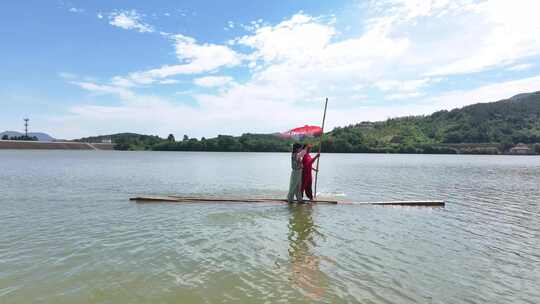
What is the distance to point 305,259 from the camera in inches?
369

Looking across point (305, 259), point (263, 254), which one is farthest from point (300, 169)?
point (305, 259)

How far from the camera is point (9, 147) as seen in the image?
160500 millimetres

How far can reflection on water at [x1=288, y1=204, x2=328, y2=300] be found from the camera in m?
7.50

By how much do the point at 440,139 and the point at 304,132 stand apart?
164065 millimetres

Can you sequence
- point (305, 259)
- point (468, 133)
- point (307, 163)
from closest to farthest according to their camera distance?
1. point (305, 259)
2. point (307, 163)
3. point (468, 133)

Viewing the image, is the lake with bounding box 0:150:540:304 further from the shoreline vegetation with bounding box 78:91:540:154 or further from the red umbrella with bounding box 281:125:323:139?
the shoreline vegetation with bounding box 78:91:540:154

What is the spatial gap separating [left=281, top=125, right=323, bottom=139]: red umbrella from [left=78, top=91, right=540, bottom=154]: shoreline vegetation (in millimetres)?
115052

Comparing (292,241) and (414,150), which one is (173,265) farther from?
(414,150)

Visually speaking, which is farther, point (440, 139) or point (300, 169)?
point (440, 139)

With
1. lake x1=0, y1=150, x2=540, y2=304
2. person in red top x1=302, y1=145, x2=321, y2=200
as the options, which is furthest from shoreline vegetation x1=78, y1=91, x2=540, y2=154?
lake x1=0, y1=150, x2=540, y2=304

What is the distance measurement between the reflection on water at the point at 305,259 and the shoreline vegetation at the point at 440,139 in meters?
Answer: 120

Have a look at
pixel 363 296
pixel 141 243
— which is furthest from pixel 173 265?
pixel 363 296

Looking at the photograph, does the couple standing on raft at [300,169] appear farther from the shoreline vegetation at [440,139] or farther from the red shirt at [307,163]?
the shoreline vegetation at [440,139]

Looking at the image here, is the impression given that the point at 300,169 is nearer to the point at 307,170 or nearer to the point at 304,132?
the point at 307,170
